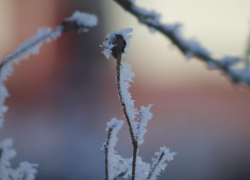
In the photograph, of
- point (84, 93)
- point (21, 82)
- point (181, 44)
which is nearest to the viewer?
point (181, 44)

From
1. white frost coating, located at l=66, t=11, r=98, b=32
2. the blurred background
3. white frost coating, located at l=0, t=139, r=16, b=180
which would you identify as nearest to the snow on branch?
white frost coating, located at l=66, t=11, r=98, b=32

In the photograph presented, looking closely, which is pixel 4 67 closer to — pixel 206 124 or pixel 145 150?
pixel 145 150

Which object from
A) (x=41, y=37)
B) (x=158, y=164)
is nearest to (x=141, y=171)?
(x=158, y=164)

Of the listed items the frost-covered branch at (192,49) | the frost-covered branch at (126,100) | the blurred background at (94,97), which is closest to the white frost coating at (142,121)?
the frost-covered branch at (126,100)

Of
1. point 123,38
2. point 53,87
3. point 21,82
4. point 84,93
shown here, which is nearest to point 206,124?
point 84,93

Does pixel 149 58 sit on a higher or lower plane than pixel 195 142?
higher

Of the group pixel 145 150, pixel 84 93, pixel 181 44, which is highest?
pixel 84 93

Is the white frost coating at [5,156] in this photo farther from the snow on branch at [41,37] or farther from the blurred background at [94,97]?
the blurred background at [94,97]
